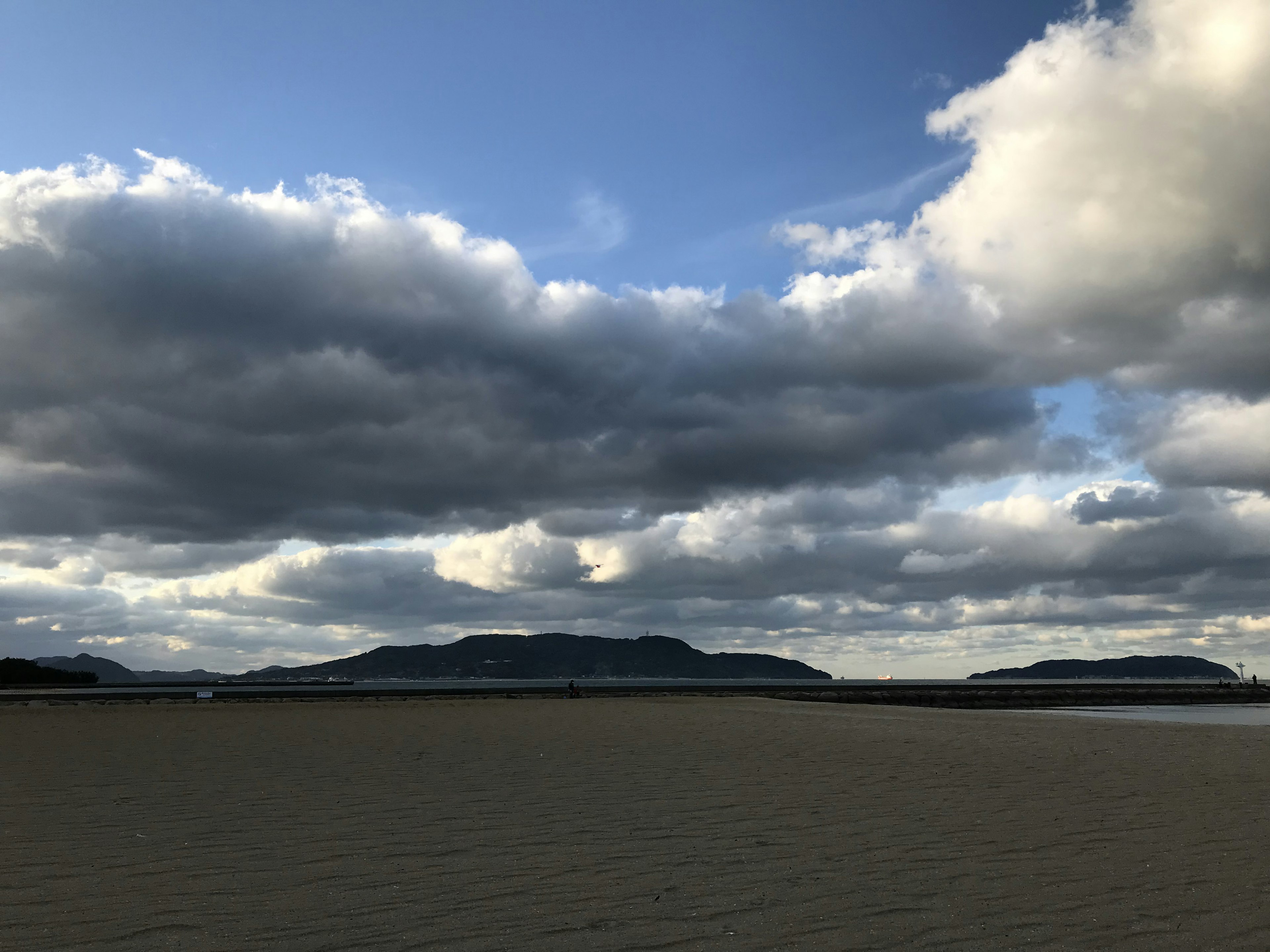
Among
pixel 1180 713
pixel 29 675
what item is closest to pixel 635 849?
pixel 1180 713

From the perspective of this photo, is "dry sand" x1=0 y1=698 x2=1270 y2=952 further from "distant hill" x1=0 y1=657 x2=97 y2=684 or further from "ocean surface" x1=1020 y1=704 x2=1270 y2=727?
"distant hill" x1=0 y1=657 x2=97 y2=684

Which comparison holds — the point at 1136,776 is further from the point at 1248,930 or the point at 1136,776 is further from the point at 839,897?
the point at 839,897

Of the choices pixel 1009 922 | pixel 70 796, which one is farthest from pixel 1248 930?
pixel 70 796

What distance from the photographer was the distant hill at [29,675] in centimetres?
13750

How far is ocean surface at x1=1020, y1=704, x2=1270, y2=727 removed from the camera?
152 feet

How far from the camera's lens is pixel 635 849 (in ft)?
34.6

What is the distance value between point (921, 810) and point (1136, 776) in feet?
23.0

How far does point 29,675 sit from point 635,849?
166 metres

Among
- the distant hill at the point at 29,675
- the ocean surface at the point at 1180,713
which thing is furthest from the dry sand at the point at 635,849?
the distant hill at the point at 29,675

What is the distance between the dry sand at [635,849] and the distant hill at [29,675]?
143 m

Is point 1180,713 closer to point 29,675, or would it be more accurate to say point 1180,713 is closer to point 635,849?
point 635,849

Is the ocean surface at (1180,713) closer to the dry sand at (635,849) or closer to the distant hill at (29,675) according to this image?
the dry sand at (635,849)

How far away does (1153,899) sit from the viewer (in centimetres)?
847

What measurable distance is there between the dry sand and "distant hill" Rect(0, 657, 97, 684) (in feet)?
470
